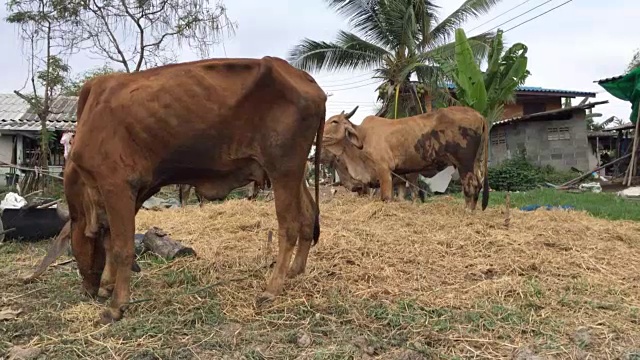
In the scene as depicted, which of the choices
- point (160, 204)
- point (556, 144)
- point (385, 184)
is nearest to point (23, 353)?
point (385, 184)

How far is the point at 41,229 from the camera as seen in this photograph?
295 inches

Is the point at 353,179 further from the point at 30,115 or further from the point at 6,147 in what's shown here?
the point at 30,115

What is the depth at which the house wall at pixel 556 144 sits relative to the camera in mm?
23484

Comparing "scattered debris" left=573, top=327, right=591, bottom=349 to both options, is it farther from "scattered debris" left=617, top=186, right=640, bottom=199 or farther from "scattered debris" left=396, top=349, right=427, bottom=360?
"scattered debris" left=617, top=186, right=640, bottom=199

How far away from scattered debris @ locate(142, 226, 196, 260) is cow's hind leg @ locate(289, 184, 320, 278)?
1.57m

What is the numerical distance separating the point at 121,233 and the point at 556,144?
22.9 m

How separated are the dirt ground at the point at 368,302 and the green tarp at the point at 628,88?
11.5m

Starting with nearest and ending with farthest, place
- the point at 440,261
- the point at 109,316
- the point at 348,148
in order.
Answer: the point at 109,316
the point at 440,261
the point at 348,148

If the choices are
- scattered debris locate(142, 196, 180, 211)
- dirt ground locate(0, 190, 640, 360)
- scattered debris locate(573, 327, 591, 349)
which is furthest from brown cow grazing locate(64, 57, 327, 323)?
scattered debris locate(142, 196, 180, 211)

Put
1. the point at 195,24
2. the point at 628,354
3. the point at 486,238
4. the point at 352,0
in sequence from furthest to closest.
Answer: the point at 352,0
the point at 195,24
the point at 486,238
the point at 628,354

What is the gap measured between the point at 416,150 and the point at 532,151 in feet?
50.3

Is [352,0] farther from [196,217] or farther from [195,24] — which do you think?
[196,217]

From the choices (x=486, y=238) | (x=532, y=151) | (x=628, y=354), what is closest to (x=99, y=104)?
(x=628, y=354)

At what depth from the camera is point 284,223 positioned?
4.31m
